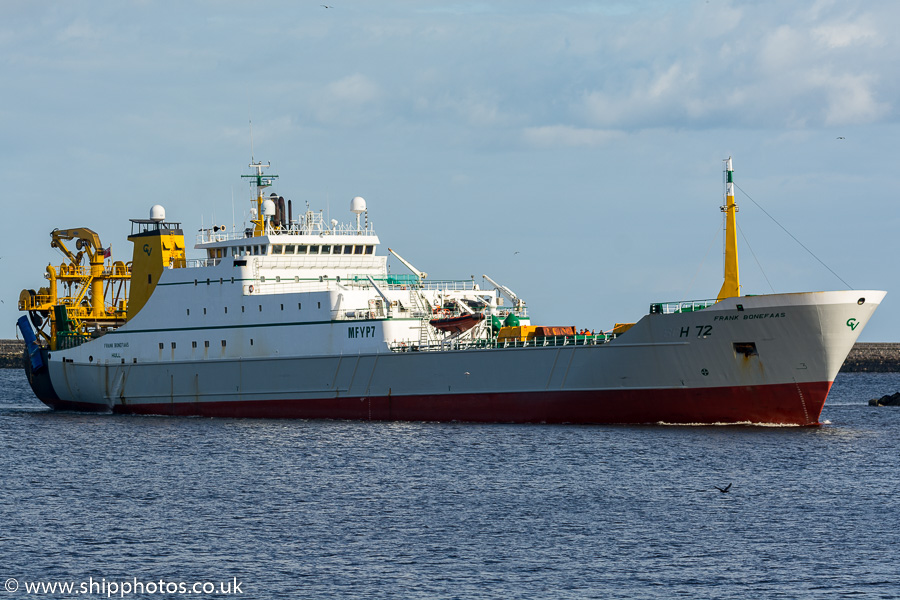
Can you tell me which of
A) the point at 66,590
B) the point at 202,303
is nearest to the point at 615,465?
the point at 66,590

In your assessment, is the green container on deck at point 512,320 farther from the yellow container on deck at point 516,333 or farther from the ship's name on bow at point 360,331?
the ship's name on bow at point 360,331

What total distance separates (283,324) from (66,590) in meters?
23.3

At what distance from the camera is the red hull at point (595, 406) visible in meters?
34.8

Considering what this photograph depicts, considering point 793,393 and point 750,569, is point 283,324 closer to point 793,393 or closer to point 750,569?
point 793,393

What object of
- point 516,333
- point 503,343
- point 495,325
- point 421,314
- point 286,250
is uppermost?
point 286,250

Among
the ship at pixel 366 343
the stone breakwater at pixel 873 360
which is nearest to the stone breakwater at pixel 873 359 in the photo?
the stone breakwater at pixel 873 360

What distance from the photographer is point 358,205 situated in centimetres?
4503

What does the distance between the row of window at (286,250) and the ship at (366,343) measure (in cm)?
8

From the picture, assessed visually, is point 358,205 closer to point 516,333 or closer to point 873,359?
point 516,333

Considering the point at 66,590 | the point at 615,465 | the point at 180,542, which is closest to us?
the point at 66,590

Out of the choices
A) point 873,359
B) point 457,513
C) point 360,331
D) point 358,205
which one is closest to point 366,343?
point 360,331

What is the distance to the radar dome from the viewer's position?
4503 centimetres

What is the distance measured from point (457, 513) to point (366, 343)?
1633 centimetres

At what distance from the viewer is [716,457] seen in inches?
1210
